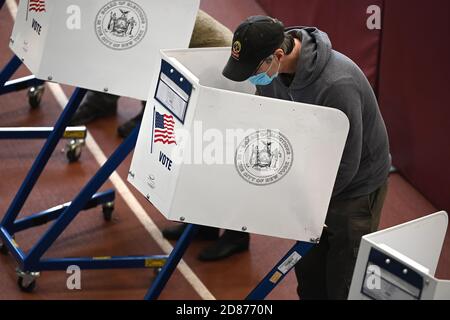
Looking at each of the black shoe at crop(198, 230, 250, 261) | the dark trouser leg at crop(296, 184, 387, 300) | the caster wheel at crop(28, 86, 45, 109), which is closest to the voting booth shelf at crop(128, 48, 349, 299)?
the dark trouser leg at crop(296, 184, 387, 300)

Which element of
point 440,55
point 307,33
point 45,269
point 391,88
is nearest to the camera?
point 307,33

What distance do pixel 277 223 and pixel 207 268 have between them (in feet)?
6.54

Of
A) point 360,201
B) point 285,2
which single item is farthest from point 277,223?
point 285,2

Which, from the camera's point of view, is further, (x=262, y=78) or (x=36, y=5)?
(x=36, y=5)

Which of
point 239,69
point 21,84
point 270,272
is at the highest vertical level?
point 239,69

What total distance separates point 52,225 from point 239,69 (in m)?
1.95

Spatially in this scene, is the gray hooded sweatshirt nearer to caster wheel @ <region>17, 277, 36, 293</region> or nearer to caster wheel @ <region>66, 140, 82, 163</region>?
caster wheel @ <region>17, 277, 36, 293</region>

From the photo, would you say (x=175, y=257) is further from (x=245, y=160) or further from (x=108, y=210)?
(x=108, y=210)

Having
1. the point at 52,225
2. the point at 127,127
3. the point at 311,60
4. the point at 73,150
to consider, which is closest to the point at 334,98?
the point at 311,60

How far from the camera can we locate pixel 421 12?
6312 millimetres

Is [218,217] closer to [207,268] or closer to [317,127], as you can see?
[317,127]

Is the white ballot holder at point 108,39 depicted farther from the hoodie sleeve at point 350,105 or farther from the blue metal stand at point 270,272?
the hoodie sleeve at point 350,105

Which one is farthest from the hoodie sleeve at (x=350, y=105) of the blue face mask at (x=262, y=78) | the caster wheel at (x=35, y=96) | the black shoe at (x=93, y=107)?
the caster wheel at (x=35, y=96)

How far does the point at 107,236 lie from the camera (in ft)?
20.1
